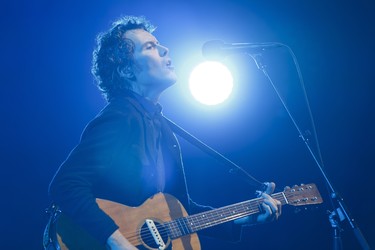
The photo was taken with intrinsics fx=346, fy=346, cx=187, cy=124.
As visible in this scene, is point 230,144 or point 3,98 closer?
point 3,98

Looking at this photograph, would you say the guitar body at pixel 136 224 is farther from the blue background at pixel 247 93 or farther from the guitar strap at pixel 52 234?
the blue background at pixel 247 93

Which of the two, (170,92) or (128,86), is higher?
(170,92)

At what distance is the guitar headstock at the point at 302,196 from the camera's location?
3115mm

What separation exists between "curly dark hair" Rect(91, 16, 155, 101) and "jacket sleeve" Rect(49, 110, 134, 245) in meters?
0.74

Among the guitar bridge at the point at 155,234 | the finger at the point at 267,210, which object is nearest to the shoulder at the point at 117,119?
the guitar bridge at the point at 155,234

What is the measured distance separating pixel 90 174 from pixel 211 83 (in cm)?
229

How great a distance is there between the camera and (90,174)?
212 cm

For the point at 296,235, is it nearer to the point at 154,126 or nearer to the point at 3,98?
the point at 154,126

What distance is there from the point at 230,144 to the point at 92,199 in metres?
2.70

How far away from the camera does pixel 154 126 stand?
2785mm

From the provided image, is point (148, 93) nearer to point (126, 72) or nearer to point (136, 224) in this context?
point (126, 72)

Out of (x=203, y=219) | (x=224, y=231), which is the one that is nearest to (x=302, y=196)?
(x=224, y=231)

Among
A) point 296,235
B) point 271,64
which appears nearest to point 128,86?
point 271,64

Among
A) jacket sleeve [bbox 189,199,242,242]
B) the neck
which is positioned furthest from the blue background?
jacket sleeve [bbox 189,199,242,242]
